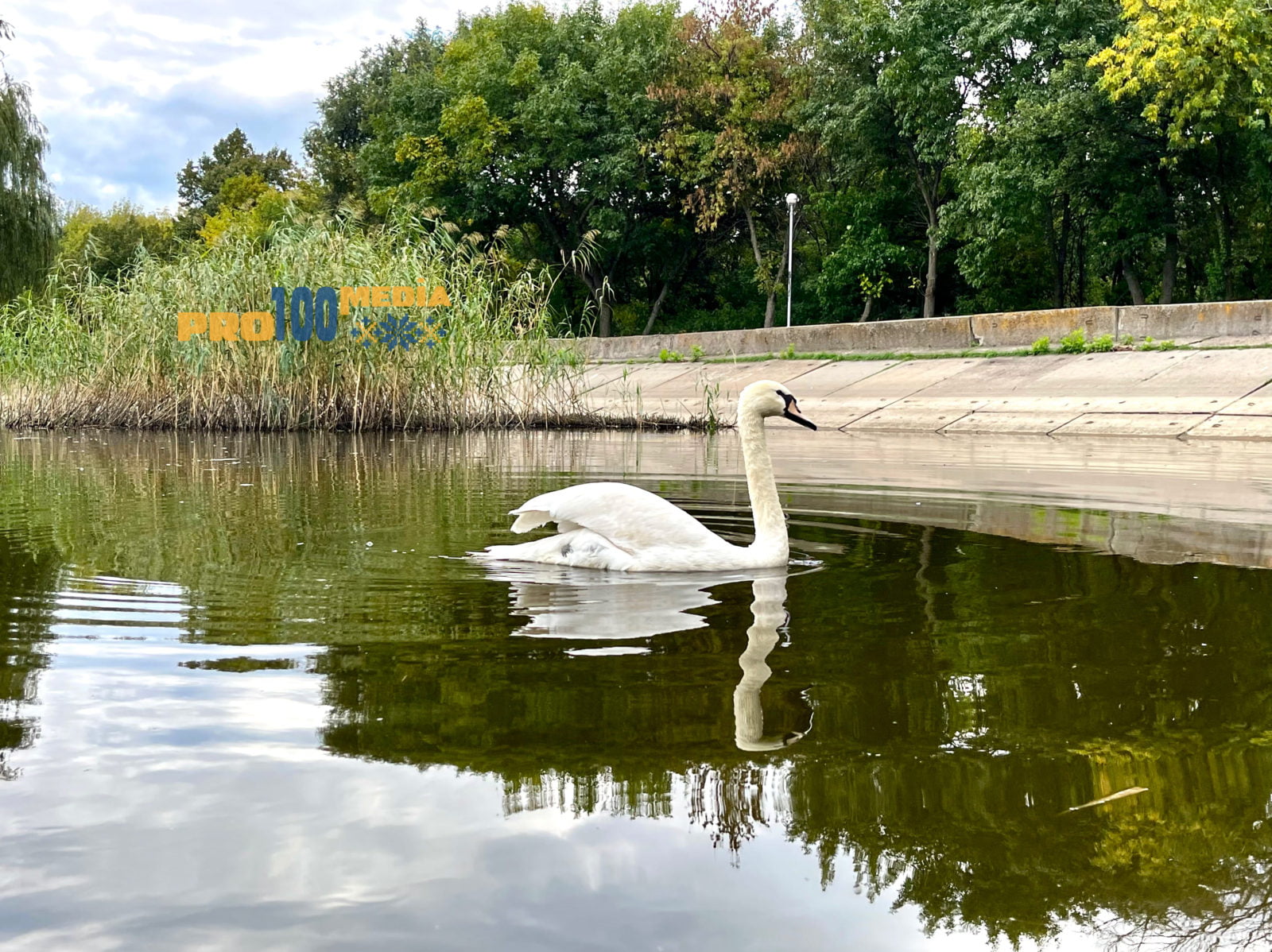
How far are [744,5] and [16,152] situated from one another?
75.5 ft

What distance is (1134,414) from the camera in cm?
1600

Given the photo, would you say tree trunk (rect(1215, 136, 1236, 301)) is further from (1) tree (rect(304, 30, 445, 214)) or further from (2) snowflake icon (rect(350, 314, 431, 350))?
(1) tree (rect(304, 30, 445, 214))

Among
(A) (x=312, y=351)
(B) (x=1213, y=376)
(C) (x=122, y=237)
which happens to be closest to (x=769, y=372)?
(B) (x=1213, y=376)

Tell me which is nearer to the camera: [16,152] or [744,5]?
[16,152]

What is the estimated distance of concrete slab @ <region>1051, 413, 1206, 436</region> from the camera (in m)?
15.3

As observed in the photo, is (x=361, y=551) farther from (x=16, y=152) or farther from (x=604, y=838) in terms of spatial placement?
(x=16, y=152)

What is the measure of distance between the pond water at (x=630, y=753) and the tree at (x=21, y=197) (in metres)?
26.7

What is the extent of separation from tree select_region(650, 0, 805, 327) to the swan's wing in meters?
36.7

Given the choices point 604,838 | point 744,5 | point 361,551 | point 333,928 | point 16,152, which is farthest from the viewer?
point 744,5

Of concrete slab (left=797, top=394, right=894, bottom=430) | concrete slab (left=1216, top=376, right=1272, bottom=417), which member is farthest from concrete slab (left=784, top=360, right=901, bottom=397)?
concrete slab (left=1216, top=376, right=1272, bottom=417)

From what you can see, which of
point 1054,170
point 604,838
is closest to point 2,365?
point 604,838

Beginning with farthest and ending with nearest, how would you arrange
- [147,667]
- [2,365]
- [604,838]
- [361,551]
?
[2,365] < [361,551] < [147,667] < [604,838]

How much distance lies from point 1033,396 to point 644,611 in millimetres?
14459

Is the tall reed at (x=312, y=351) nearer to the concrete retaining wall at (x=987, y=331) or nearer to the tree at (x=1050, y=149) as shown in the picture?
the concrete retaining wall at (x=987, y=331)
